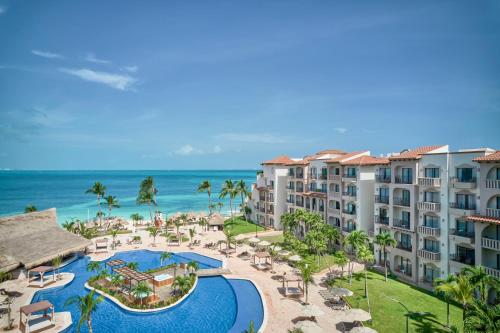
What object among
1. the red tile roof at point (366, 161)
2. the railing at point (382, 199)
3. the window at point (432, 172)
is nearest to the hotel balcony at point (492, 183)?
the window at point (432, 172)

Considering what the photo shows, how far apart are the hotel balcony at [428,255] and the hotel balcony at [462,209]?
4558 millimetres

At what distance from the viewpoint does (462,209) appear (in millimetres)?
29766

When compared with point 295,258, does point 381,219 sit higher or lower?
higher

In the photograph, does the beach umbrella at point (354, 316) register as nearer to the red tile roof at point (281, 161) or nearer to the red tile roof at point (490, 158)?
the red tile roof at point (490, 158)

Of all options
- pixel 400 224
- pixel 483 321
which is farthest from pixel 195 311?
pixel 400 224

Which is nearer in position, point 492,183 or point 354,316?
point 354,316

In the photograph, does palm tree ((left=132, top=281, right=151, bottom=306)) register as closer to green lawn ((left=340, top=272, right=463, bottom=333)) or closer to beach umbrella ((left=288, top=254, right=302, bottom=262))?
beach umbrella ((left=288, top=254, right=302, bottom=262))

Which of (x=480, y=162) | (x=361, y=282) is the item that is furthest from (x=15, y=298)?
(x=480, y=162)

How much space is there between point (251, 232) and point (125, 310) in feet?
108

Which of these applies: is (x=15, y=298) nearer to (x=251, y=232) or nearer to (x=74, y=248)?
(x=74, y=248)

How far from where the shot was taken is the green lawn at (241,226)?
Result: 196 ft

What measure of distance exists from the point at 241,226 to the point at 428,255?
3709cm

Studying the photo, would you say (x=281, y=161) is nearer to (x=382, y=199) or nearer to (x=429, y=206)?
(x=382, y=199)

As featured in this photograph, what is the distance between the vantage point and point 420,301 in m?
28.8
